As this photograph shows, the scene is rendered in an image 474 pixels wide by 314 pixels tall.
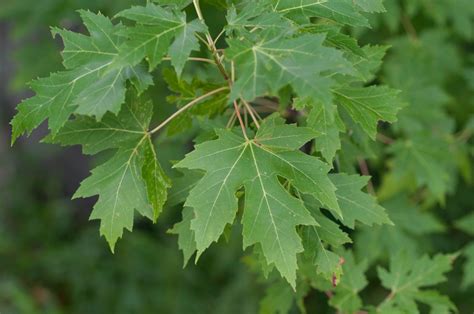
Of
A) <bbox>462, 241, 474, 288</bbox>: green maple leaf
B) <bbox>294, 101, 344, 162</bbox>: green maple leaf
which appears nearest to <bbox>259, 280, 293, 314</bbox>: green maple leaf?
<bbox>294, 101, 344, 162</bbox>: green maple leaf

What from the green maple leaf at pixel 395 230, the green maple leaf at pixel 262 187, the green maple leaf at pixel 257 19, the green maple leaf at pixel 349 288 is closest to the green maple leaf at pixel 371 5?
the green maple leaf at pixel 257 19

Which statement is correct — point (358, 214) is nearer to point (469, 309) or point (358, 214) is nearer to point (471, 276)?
point (471, 276)

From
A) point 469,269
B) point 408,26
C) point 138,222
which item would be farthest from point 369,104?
point 138,222

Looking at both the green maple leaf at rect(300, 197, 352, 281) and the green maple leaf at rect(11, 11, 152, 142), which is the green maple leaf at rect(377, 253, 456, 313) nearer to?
the green maple leaf at rect(300, 197, 352, 281)

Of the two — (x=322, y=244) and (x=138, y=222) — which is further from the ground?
(x=322, y=244)

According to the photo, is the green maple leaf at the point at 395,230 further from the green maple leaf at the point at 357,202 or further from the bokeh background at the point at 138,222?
the green maple leaf at the point at 357,202

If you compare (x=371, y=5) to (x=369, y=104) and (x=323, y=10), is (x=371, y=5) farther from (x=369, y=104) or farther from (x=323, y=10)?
(x=369, y=104)
